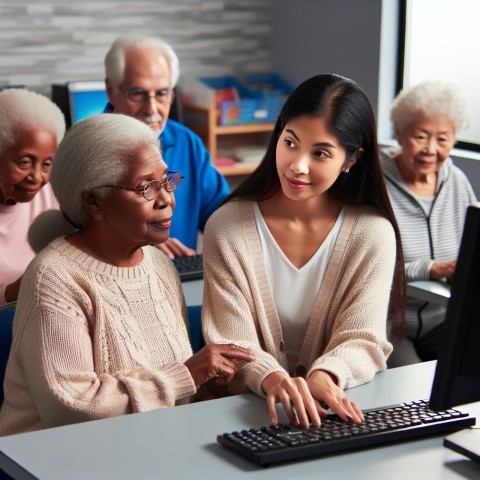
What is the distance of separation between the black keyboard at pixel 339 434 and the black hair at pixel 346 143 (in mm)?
555

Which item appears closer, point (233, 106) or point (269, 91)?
point (233, 106)

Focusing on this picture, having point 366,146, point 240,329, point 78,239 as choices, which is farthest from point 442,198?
point 78,239

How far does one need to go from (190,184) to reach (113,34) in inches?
58.6

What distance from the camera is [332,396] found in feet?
5.51

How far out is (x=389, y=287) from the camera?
2.03 metres

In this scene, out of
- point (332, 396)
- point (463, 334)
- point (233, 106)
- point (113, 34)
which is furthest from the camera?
point (233, 106)

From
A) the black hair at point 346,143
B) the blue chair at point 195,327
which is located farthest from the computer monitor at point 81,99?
the black hair at point 346,143

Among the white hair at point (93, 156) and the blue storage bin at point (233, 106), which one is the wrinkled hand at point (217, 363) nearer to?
the white hair at point (93, 156)

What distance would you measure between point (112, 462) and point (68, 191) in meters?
0.59

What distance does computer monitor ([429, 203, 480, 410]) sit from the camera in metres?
1.38

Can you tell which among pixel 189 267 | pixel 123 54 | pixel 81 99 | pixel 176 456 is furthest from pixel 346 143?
pixel 81 99

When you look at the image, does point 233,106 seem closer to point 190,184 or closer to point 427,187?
point 190,184

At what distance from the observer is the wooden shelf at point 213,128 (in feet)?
15.1

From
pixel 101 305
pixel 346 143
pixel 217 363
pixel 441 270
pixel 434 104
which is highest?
pixel 346 143
